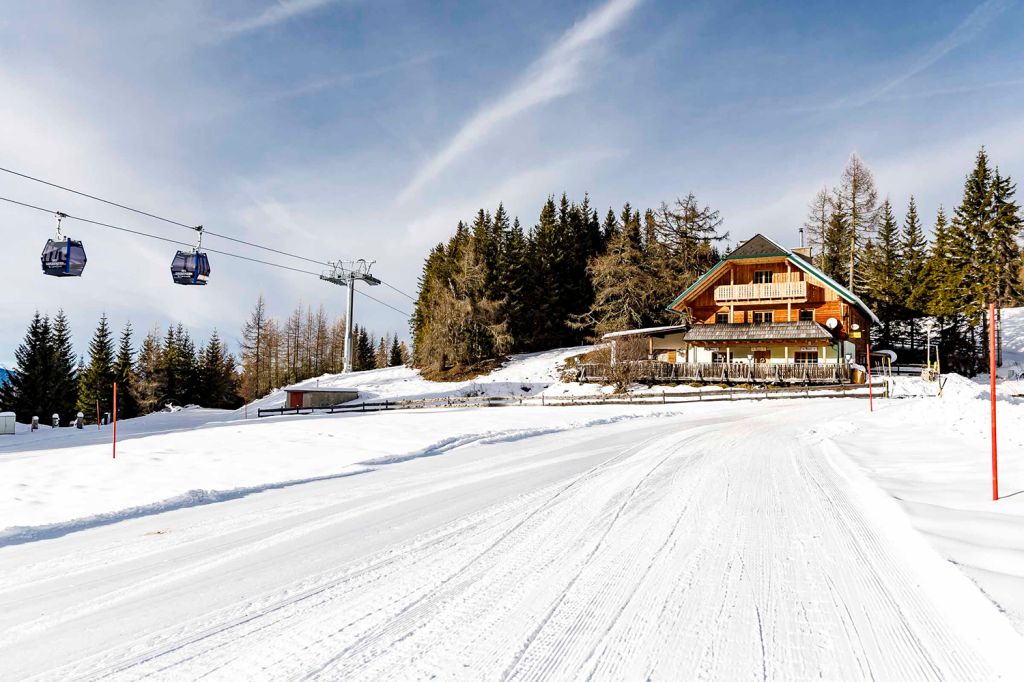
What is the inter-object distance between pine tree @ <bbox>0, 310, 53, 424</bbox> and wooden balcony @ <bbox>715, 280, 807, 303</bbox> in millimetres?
54855

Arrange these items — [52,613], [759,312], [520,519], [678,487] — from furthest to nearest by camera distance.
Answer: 1. [759,312]
2. [678,487]
3. [520,519]
4. [52,613]

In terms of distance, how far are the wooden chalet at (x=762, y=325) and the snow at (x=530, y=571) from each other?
25139 millimetres

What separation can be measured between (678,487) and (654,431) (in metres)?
8.16

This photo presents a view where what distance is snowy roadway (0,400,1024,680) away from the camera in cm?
284

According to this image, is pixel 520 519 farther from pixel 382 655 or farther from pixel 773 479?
pixel 773 479

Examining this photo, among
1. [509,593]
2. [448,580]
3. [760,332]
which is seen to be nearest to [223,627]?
[448,580]

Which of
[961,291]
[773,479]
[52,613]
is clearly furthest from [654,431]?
[961,291]

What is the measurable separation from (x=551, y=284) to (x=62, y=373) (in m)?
43.8

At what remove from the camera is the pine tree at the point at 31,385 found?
146ft

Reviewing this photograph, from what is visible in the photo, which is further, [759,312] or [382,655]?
[759,312]

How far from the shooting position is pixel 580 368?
37312mm

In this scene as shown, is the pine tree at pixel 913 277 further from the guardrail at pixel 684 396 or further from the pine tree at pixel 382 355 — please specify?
the pine tree at pixel 382 355

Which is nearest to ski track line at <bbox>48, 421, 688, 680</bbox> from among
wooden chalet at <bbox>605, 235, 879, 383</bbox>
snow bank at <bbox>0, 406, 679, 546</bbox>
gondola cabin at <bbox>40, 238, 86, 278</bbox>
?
snow bank at <bbox>0, 406, 679, 546</bbox>

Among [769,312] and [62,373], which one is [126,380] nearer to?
[62,373]
